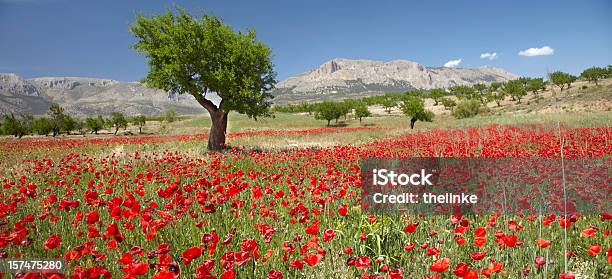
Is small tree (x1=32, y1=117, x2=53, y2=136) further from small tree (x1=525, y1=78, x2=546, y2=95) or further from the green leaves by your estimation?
small tree (x1=525, y1=78, x2=546, y2=95)

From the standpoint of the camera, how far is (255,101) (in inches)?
656

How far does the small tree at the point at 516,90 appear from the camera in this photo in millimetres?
77181

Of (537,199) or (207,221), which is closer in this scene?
(207,221)

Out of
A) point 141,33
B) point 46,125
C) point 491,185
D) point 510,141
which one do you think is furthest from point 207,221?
point 46,125

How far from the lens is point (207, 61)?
15.8 metres

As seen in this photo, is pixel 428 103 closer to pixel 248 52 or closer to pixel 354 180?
pixel 248 52

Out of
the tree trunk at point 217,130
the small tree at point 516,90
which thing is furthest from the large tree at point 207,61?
the small tree at point 516,90

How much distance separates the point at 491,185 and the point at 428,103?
113156mm

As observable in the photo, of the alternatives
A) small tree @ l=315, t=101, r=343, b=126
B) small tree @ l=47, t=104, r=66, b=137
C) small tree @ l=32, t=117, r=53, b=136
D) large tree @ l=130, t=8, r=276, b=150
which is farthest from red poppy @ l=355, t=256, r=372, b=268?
small tree @ l=32, t=117, r=53, b=136

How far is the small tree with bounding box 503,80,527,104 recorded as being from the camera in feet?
253

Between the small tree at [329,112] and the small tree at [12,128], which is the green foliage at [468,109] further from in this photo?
the small tree at [12,128]

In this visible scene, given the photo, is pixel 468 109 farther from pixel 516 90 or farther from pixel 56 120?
pixel 56 120

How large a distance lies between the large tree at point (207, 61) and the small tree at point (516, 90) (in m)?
78.5

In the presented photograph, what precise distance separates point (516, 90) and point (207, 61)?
83743 millimetres
